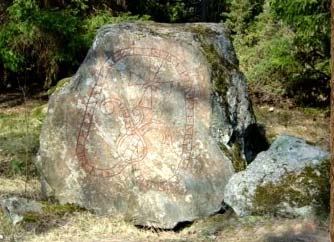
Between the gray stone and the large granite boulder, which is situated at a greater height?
the large granite boulder

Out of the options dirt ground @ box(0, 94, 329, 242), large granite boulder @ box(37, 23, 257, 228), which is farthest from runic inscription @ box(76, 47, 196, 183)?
dirt ground @ box(0, 94, 329, 242)

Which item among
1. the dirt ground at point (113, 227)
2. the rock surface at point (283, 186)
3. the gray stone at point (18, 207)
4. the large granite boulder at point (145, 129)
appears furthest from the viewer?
the large granite boulder at point (145, 129)

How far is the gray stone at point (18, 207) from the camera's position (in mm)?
5262

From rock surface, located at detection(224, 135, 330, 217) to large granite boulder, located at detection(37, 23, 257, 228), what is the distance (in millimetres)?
311

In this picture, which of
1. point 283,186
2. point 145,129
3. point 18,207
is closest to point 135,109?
point 145,129

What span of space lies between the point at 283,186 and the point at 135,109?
1.53m

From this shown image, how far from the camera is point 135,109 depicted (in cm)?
575

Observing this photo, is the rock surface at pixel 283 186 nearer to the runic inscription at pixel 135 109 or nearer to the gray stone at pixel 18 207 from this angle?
the runic inscription at pixel 135 109

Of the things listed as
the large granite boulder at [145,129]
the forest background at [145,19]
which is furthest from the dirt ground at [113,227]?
the forest background at [145,19]

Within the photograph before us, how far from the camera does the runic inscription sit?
5684mm

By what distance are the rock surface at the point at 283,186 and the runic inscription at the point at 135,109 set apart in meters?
0.67

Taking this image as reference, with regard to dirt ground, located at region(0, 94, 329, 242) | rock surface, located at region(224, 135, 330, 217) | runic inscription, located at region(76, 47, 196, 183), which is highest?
runic inscription, located at region(76, 47, 196, 183)

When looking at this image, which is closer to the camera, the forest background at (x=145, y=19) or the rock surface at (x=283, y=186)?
the rock surface at (x=283, y=186)

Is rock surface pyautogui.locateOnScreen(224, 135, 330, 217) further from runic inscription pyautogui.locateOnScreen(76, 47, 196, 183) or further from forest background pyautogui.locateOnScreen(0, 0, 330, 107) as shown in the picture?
forest background pyautogui.locateOnScreen(0, 0, 330, 107)
